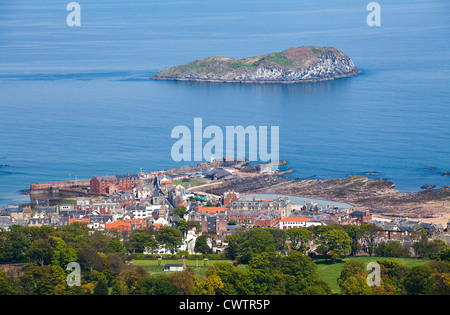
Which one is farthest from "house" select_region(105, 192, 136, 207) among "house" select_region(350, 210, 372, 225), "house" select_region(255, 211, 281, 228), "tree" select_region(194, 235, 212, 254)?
"house" select_region(350, 210, 372, 225)

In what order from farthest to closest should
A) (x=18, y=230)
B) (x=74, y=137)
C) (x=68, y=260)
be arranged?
(x=74, y=137)
(x=18, y=230)
(x=68, y=260)

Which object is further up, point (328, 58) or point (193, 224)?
point (328, 58)

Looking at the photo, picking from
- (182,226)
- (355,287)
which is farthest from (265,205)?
(355,287)

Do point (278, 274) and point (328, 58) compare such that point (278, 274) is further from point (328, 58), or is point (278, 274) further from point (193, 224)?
point (328, 58)

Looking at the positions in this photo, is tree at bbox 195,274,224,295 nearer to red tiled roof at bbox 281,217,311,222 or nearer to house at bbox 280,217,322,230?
house at bbox 280,217,322,230

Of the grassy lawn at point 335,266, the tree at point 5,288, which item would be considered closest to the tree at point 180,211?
the grassy lawn at point 335,266

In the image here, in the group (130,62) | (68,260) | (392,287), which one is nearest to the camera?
(392,287)

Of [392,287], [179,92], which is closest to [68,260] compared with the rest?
[392,287]
